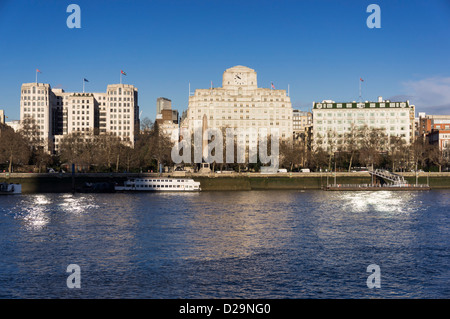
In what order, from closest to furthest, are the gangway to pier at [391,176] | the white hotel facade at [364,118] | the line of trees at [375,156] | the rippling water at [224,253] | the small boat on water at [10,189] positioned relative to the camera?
the rippling water at [224,253] → the small boat on water at [10,189] → the gangway to pier at [391,176] → the line of trees at [375,156] → the white hotel facade at [364,118]

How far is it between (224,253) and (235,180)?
246 feet

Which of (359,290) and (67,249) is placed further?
(67,249)

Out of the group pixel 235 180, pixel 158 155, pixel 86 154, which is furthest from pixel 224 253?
pixel 86 154

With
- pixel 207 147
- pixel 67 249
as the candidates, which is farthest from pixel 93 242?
pixel 207 147

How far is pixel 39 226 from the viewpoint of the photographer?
50.2 metres

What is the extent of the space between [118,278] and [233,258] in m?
8.60

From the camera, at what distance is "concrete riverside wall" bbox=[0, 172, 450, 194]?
355ft

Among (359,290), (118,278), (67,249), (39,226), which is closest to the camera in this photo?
(359,290)

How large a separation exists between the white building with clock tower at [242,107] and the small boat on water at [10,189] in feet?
279

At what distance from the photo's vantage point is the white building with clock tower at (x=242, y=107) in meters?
180

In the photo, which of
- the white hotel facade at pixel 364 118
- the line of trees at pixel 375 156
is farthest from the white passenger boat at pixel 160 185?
the white hotel facade at pixel 364 118

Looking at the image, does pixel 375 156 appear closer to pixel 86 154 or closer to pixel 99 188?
pixel 99 188

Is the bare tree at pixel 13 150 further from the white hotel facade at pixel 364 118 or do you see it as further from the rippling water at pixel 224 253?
the white hotel facade at pixel 364 118
